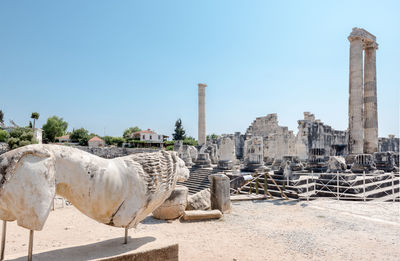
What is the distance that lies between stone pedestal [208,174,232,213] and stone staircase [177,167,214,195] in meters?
6.00

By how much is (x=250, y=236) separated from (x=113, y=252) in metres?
3.08

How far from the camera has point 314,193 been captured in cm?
945

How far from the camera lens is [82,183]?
8.64 feet

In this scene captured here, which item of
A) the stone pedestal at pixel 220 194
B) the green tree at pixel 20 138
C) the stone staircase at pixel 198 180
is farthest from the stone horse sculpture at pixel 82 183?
the green tree at pixel 20 138

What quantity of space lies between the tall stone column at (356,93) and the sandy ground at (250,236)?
979 cm

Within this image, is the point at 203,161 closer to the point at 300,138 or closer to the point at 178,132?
the point at 300,138

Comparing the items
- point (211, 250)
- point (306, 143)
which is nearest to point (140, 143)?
point (306, 143)

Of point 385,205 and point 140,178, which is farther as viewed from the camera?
point 385,205

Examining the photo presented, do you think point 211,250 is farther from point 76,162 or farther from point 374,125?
point 374,125

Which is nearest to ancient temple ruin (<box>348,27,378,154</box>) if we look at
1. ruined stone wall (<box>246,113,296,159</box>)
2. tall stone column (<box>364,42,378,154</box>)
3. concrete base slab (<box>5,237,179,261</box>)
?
tall stone column (<box>364,42,378,154</box>)

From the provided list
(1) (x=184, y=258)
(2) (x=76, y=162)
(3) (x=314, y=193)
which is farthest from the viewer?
(3) (x=314, y=193)

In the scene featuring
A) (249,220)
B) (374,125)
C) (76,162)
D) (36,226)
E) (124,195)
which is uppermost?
(374,125)

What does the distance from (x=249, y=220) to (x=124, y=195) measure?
173 inches

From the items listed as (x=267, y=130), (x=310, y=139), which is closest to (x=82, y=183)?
(x=310, y=139)
